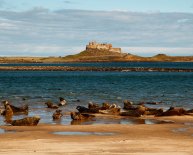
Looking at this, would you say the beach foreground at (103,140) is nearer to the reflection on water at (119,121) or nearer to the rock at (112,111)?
the reflection on water at (119,121)

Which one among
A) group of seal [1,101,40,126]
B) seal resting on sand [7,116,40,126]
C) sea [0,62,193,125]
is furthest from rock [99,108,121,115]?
seal resting on sand [7,116,40,126]

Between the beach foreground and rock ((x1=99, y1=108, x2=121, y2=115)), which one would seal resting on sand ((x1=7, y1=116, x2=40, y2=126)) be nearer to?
the beach foreground

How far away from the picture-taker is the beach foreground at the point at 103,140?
21.8 metres

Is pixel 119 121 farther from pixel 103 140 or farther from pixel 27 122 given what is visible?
pixel 103 140

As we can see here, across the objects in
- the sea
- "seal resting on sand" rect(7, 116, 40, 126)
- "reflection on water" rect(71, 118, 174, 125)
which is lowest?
the sea

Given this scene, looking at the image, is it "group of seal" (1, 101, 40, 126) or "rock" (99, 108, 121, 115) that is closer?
"group of seal" (1, 101, 40, 126)

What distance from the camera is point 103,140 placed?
81.7 feet

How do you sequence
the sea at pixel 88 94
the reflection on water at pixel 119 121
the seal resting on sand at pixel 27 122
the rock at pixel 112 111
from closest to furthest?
the seal resting on sand at pixel 27 122 → the reflection on water at pixel 119 121 → the rock at pixel 112 111 → the sea at pixel 88 94

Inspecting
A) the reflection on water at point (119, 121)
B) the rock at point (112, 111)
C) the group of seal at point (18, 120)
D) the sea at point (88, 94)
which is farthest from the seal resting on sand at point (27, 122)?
the rock at point (112, 111)

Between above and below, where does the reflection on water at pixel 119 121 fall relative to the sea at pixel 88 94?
above

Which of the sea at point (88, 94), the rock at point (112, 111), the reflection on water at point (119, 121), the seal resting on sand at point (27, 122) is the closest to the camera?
the seal resting on sand at point (27, 122)

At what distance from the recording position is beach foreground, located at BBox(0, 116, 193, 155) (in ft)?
71.5

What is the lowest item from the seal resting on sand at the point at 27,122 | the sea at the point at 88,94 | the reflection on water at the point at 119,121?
the sea at the point at 88,94

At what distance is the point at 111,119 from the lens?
36.3 metres
